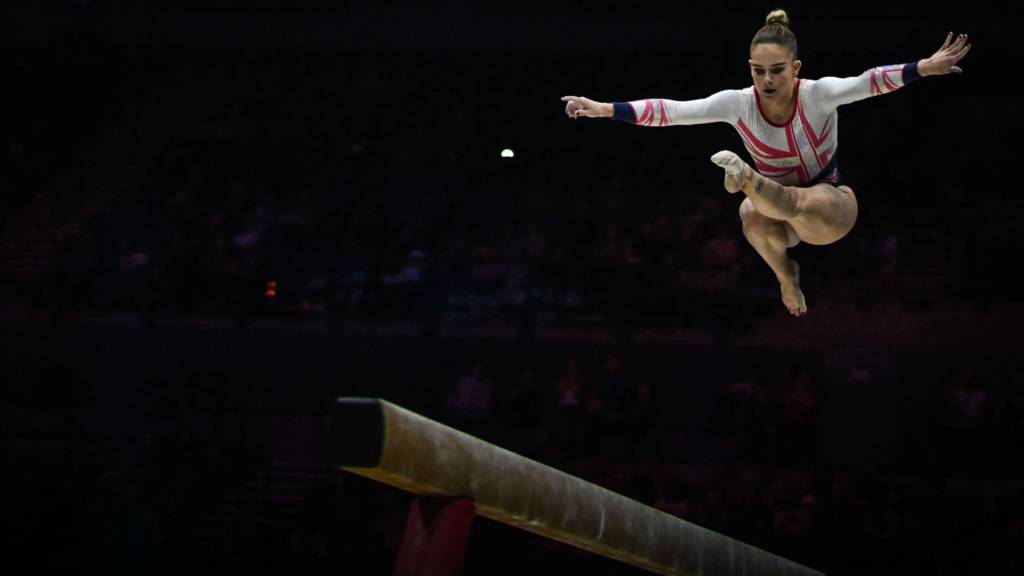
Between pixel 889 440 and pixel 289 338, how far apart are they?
5597mm

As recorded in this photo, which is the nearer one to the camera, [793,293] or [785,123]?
[785,123]

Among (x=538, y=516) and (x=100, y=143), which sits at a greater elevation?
(x=100, y=143)

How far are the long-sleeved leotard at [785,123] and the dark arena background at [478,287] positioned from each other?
451cm

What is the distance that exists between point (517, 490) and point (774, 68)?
2.21 metres

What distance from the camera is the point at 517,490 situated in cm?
413

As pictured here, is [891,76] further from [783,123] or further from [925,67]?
[783,123]

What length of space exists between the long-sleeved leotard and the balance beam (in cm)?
166

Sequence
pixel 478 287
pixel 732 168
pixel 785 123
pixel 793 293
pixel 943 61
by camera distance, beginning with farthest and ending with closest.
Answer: pixel 478 287 < pixel 793 293 < pixel 785 123 < pixel 943 61 < pixel 732 168

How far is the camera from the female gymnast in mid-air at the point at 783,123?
5.29m

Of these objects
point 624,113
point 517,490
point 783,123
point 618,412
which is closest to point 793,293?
point 783,123

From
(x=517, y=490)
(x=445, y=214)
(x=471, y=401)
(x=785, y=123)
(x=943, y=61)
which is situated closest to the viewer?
(x=517, y=490)

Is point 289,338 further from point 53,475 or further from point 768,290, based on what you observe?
point 768,290

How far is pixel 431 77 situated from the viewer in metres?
15.0

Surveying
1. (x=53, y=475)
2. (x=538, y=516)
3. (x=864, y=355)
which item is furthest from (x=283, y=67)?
(x=538, y=516)
